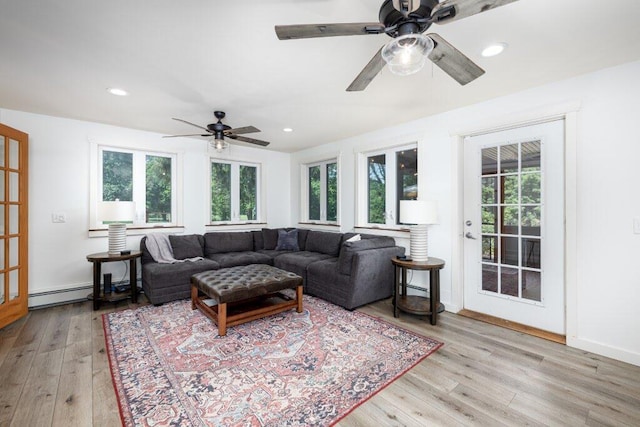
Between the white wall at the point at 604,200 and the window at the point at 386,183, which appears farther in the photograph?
the window at the point at 386,183

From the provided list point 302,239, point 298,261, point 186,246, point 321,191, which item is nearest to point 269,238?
point 302,239

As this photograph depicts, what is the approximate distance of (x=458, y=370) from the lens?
220 cm

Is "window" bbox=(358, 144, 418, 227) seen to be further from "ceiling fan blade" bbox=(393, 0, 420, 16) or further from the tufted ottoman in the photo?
"ceiling fan blade" bbox=(393, 0, 420, 16)

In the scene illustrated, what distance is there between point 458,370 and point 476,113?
266cm

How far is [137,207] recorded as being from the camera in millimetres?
4352

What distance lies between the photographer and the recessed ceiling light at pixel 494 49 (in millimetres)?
2074

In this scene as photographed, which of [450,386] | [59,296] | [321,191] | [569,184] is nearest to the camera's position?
[450,386]

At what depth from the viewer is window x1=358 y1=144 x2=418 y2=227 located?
4094 mm

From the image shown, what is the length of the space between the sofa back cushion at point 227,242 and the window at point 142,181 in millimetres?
651

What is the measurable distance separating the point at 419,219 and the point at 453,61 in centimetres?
181

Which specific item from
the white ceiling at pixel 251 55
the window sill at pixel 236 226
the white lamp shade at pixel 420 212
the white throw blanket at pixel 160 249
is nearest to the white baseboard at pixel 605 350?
the white lamp shade at pixel 420 212

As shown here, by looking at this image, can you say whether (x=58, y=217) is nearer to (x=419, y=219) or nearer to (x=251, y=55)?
(x=251, y=55)

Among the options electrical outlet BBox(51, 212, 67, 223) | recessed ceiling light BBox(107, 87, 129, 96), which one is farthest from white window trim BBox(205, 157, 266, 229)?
recessed ceiling light BBox(107, 87, 129, 96)

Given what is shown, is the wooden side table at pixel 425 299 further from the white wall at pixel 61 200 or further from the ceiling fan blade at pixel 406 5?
the white wall at pixel 61 200
